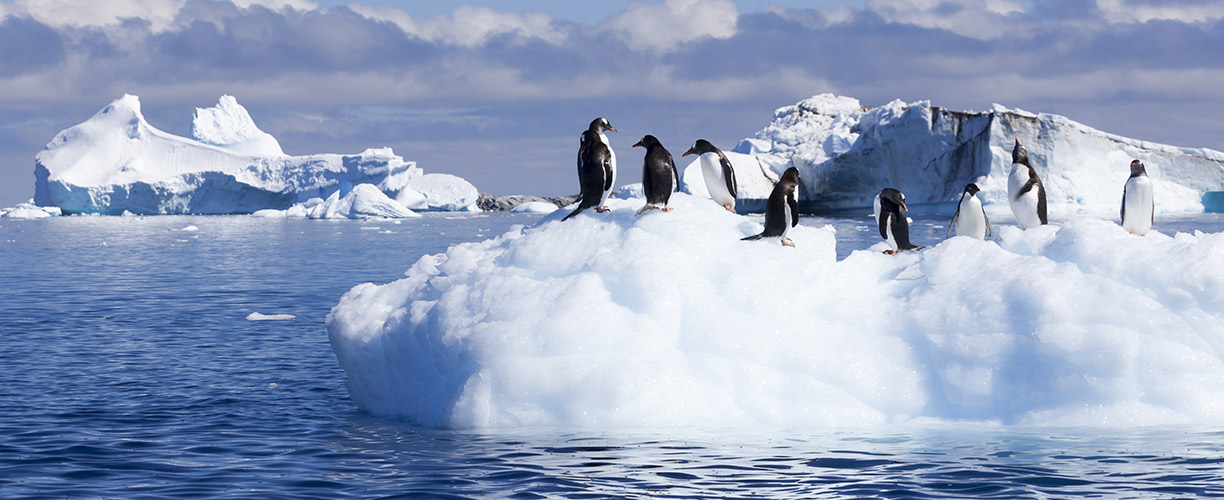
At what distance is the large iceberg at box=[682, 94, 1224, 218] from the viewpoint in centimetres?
3894

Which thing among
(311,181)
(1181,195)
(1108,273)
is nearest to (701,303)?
(1108,273)

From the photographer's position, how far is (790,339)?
738cm

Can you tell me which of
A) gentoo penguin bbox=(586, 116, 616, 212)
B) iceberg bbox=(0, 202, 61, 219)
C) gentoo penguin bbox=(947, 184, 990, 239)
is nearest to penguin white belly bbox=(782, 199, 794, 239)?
gentoo penguin bbox=(586, 116, 616, 212)

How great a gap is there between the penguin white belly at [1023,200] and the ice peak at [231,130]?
63.8m

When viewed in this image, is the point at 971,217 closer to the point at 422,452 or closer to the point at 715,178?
the point at 715,178


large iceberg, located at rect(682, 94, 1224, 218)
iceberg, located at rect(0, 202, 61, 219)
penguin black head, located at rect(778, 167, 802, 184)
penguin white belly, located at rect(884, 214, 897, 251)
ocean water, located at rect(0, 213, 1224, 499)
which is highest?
large iceberg, located at rect(682, 94, 1224, 218)

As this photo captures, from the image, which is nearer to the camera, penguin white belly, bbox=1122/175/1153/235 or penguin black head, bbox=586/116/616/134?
penguin black head, bbox=586/116/616/134

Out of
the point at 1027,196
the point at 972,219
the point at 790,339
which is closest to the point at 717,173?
the point at 790,339

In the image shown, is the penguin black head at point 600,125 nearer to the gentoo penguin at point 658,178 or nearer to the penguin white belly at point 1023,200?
the gentoo penguin at point 658,178

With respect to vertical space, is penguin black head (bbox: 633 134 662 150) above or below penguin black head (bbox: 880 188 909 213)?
above

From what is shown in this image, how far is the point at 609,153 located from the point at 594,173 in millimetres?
261

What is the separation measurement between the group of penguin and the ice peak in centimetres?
6381

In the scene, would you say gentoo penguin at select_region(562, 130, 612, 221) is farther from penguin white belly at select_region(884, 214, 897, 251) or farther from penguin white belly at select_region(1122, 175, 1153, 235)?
penguin white belly at select_region(1122, 175, 1153, 235)

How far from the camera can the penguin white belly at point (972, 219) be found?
11.4m
